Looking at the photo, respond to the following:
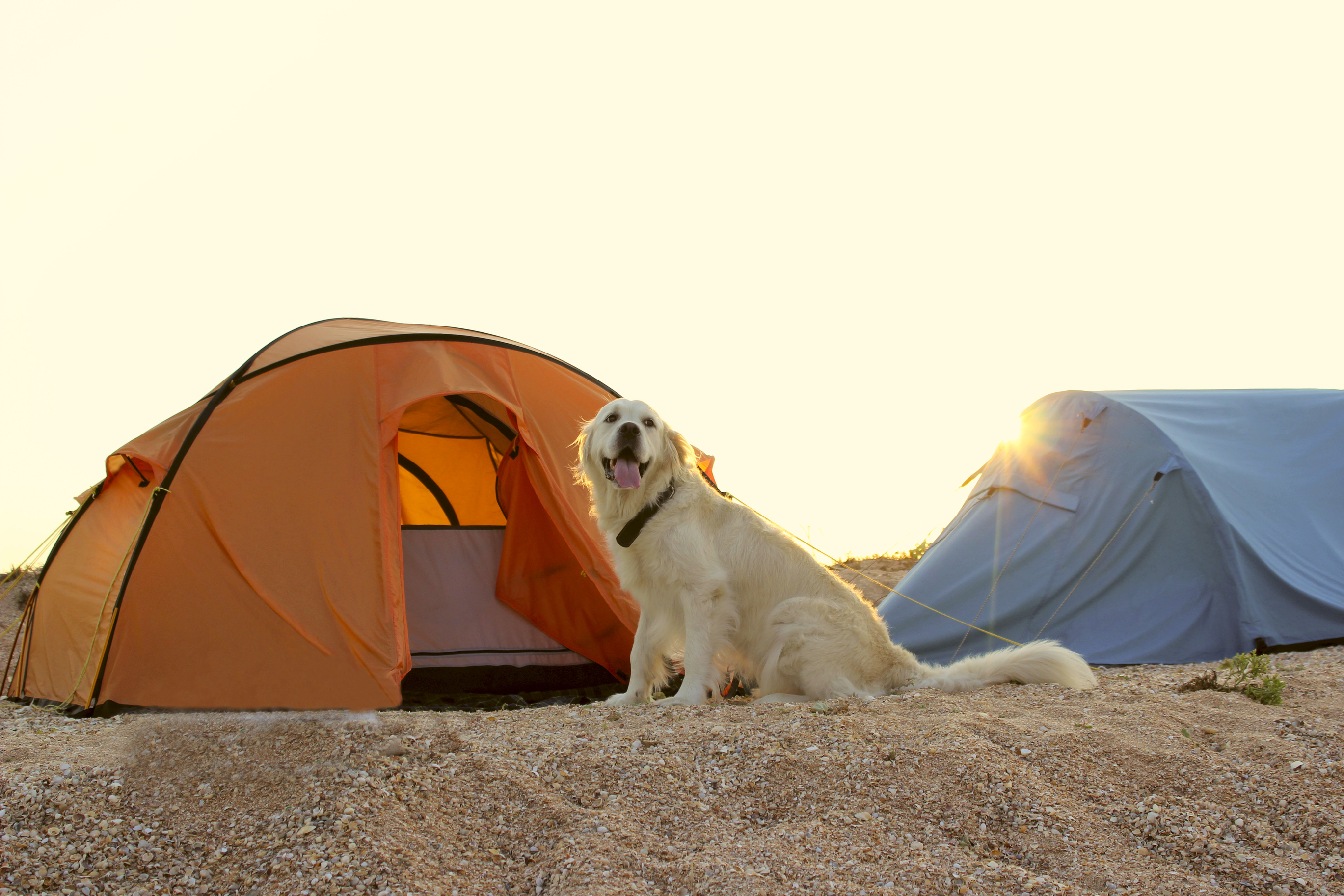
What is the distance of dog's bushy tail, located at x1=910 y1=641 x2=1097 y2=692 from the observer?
4.55 metres

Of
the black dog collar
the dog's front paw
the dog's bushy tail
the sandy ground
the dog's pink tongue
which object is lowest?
the dog's front paw

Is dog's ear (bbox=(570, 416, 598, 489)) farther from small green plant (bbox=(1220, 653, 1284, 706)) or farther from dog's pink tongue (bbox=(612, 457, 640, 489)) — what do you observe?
small green plant (bbox=(1220, 653, 1284, 706))

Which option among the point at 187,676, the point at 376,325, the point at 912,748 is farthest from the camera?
the point at 376,325

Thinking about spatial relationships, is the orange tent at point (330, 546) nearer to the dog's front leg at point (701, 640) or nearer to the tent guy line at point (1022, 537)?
the dog's front leg at point (701, 640)

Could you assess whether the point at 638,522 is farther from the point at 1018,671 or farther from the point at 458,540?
the point at 1018,671

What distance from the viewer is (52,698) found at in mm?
4922

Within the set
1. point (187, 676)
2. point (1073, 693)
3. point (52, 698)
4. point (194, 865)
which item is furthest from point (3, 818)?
point (1073, 693)

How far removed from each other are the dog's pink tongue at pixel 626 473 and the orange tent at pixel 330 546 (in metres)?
0.72

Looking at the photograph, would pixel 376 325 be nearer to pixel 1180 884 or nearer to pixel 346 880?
pixel 346 880

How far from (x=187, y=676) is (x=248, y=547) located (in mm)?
689

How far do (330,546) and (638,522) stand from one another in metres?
1.63

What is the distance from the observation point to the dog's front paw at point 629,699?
455 centimetres

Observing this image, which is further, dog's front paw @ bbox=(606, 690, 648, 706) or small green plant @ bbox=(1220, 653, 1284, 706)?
dog's front paw @ bbox=(606, 690, 648, 706)

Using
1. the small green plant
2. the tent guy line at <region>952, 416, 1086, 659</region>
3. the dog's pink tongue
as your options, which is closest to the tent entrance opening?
the dog's pink tongue
